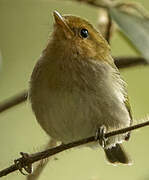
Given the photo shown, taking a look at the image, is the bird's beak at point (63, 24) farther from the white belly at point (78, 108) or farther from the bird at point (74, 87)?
the white belly at point (78, 108)

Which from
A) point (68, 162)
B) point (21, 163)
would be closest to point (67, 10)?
point (68, 162)

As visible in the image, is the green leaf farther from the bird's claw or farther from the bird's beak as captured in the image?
the bird's claw

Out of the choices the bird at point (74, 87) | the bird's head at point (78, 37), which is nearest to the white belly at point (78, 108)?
the bird at point (74, 87)

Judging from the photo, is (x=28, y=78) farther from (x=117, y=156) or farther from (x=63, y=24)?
(x=63, y=24)

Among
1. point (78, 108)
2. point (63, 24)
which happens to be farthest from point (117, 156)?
point (63, 24)

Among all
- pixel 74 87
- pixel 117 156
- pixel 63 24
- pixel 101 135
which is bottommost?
pixel 117 156

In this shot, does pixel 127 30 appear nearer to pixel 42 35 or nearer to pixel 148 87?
pixel 148 87
